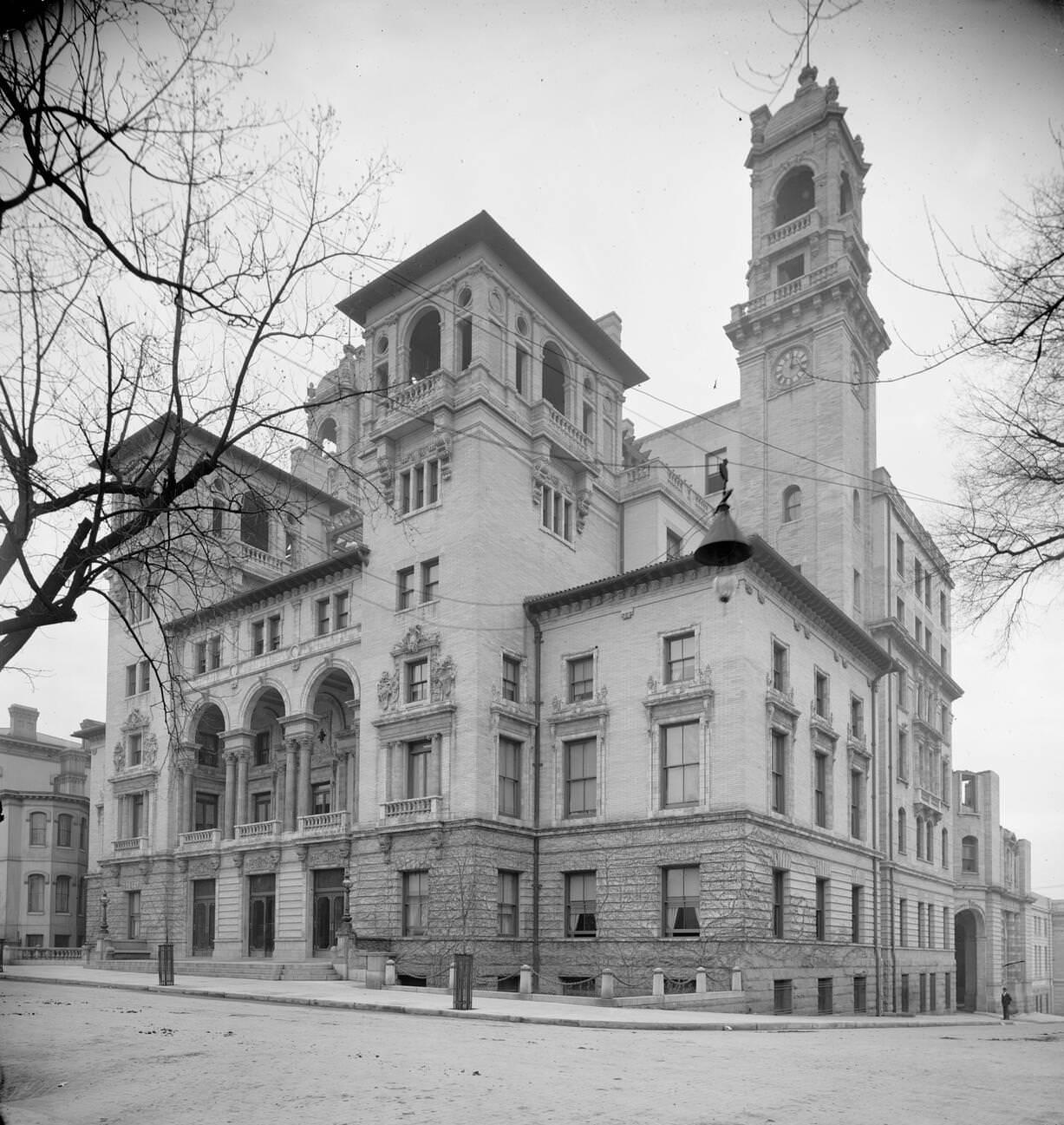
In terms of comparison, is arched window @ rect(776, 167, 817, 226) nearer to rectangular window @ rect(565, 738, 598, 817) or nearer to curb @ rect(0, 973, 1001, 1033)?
rectangular window @ rect(565, 738, 598, 817)

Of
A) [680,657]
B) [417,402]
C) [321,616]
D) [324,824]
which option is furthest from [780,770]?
[321,616]

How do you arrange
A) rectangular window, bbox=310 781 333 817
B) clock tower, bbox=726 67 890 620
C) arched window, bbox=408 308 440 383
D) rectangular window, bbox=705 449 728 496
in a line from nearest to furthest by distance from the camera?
arched window, bbox=408 308 440 383 → rectangular window, bbox=310 781 333 817 → clock tower, bbox=726 67 890 620 → rectangular window, bbox=705 449 728 496

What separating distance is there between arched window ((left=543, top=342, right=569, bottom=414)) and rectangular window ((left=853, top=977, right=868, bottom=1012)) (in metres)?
24.9

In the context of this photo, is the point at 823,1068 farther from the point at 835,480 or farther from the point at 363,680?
the point at 835,480

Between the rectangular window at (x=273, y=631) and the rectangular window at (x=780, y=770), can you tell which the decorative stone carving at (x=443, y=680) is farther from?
the rectangular window at (x=780, y=770)

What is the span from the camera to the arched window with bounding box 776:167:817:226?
2186 inches

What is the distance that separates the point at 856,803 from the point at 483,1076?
34.4m

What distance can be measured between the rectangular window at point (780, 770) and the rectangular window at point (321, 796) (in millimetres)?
19158

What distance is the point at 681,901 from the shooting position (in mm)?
35688

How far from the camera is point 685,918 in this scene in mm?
35469

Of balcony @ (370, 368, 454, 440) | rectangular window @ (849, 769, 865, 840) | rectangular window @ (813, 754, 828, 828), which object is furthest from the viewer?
rectangular window @ (849, 769, 865, 840)

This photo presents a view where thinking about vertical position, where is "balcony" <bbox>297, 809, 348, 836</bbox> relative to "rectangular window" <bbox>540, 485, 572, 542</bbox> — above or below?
below

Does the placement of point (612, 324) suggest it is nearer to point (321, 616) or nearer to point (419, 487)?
point (419, 487)

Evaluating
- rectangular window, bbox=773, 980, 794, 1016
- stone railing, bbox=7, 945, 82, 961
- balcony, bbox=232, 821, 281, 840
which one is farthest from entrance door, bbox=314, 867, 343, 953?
stone railing, bbox=7, 945, 82, 961
